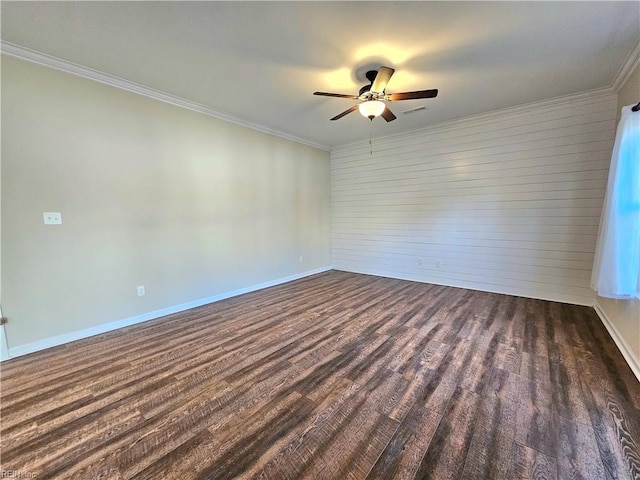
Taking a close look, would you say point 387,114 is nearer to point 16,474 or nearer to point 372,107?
point 372,107

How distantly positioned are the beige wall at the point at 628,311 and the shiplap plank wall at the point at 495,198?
0.53 meters

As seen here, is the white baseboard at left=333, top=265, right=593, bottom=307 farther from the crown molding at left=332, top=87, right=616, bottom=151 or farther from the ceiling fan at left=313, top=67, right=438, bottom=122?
the ceiling fan at left=313, top=67, right=438, bottom=122

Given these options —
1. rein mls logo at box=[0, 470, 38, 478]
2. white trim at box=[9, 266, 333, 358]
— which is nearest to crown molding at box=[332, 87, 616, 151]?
white trim at box=[9, 266, 333, 358]

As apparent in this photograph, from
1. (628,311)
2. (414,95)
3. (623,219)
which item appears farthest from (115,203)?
(628,311)

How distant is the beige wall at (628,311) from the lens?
2.21 meters

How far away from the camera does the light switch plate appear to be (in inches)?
102

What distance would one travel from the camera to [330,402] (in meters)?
1.83

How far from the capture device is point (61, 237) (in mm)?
2680

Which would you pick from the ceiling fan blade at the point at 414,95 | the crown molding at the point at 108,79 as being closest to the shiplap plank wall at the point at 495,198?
the ceiling fan blade at the point at 414,95

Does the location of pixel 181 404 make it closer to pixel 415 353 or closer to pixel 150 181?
pixel 415 353

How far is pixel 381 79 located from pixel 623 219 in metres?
2.54

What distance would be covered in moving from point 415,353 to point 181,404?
6.54ft

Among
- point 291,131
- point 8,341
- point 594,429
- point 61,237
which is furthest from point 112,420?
point 291,131

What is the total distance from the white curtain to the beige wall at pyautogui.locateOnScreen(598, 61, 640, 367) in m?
0.20
